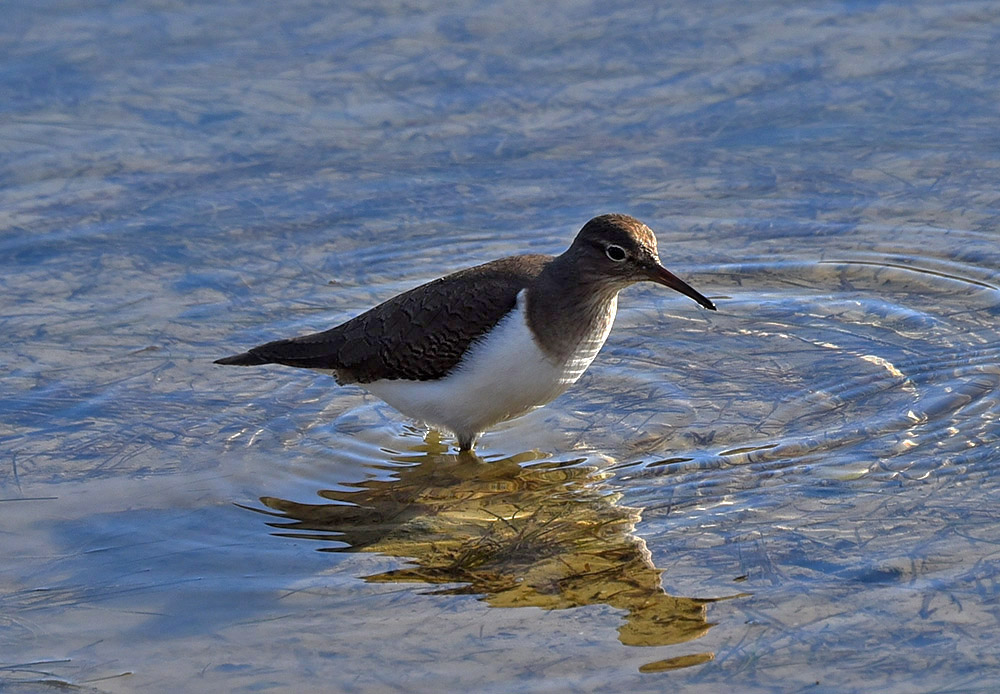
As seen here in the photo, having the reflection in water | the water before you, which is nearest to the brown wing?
the water

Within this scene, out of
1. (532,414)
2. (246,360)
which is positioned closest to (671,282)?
(532,414)

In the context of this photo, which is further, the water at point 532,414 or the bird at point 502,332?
the bird at point 502,332

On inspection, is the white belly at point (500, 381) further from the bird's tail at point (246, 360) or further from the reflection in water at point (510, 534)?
the bird's tail at point (246, 360)

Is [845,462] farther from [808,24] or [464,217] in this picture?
[808,24]

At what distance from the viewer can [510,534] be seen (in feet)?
23.4

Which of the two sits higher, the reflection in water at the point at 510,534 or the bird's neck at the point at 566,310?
the bird's neck at the point at 566,310

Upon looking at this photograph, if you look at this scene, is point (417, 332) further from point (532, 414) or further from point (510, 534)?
point (510, 534)

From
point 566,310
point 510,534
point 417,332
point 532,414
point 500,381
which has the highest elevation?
point 566,310

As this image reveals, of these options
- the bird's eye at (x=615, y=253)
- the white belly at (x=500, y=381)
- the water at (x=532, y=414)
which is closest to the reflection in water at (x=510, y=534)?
the water at (x=532, y=414)

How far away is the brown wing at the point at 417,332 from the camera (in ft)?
25.4

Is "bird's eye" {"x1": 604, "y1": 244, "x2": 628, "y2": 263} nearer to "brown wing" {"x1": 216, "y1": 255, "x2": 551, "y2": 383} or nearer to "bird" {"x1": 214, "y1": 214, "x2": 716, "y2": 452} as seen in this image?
"bird" {"x1": 214, "y1": 214, "x2": 716, "y2": 452}

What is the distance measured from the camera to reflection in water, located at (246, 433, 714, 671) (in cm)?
640

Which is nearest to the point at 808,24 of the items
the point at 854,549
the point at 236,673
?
the point at 854,549

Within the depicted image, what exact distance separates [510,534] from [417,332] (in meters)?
1.40
